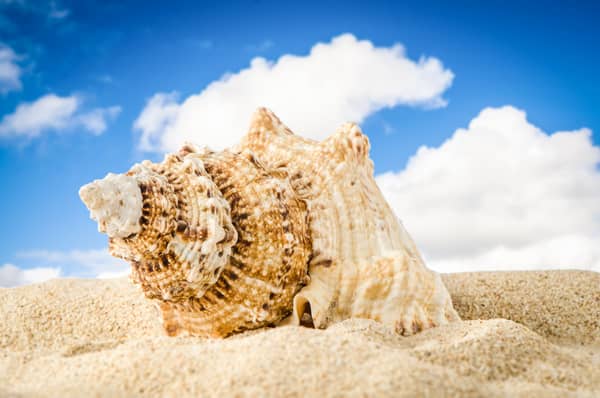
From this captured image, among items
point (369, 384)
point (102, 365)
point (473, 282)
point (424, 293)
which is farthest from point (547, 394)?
point (473, 282)

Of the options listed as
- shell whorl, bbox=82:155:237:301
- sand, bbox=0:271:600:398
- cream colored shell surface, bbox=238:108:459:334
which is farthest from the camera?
cream colored shell surface, bbox=238:108:459:334

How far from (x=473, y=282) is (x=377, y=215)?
2.29m

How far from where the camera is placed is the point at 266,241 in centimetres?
381

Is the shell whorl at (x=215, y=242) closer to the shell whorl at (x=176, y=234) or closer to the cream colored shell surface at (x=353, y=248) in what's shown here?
the shell whorl at (x=176, y=234)

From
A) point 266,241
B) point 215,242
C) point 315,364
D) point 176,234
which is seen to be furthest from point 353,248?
point 315,364

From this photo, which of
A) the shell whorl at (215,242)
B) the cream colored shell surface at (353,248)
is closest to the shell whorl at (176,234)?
Answer: the shell whorl at (215,242)

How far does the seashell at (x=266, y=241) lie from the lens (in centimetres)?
353

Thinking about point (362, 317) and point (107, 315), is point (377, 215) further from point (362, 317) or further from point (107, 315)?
point (107, 315)

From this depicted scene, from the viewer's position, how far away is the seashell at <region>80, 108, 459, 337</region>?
11.6 ft

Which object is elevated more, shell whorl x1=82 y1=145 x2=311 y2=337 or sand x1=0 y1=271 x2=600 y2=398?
shell whorl x1=82 y1=145 x2=311 y2=337

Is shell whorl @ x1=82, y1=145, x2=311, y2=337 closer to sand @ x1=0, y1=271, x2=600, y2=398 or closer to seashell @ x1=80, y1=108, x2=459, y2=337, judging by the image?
Answer: seashell @ x1=80, y1=108, x2=459, y2=337

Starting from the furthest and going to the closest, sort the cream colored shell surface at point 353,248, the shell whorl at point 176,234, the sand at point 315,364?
1. the cream colored shell surface at point 353,248
2. the shell whorl at point 176,234
3. the sand at point 315,364

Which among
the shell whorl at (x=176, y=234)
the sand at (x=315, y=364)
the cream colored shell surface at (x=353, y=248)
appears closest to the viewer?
the sand at (x=315, y=364)

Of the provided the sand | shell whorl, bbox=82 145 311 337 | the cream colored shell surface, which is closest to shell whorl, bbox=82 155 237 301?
→ shell whorl, bbox=82 145 311 337
